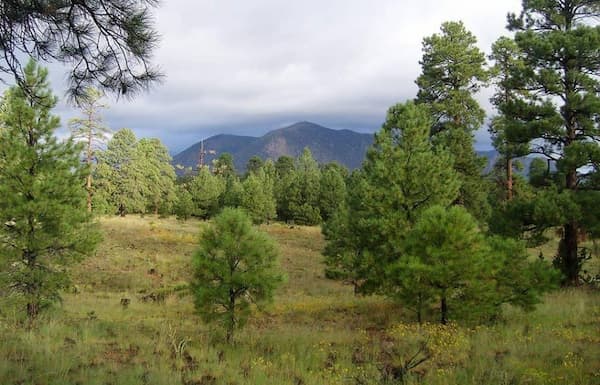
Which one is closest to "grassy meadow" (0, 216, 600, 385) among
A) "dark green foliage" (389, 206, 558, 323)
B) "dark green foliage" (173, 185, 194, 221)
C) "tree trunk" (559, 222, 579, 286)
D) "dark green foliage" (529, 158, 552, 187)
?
"dark green foliage" (389, 206, 558, 323)

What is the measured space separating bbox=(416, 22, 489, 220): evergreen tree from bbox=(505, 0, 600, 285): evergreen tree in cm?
537

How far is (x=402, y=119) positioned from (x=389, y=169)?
1.96 meters

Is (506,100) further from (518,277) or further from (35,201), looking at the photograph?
(35,201)

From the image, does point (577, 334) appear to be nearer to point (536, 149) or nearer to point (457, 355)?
point (457, 355)

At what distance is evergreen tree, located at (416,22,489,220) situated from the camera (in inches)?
853

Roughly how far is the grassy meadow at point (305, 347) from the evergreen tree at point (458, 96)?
884cm

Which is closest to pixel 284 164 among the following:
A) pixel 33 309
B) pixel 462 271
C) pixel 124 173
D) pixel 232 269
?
pixel 124 173

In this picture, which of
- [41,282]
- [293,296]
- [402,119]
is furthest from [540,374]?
[293,296]

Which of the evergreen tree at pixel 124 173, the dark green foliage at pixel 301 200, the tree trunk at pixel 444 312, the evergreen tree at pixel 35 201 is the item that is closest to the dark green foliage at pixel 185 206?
the evergreen tree at pixel 124 173

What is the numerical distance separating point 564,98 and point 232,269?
1297cm

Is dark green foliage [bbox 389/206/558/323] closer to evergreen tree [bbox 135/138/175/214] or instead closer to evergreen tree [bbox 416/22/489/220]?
evergreen tree [bbox 416/22/489/220]

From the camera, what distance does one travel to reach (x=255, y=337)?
11.5 meters

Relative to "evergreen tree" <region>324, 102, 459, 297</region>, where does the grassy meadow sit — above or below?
below

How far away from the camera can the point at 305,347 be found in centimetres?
974
